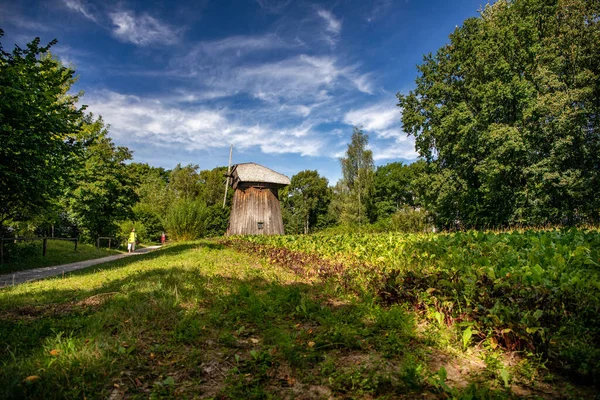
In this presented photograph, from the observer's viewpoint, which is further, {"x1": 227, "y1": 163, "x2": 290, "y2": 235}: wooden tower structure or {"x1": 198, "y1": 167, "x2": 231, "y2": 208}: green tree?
{"x1": 198, "y1": 167, "x2": 231, "y2": 208}: green tree

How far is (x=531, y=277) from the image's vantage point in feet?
11.5

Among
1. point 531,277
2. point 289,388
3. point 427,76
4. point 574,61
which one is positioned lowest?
point 289,388

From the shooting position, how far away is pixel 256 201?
28672 millimetres

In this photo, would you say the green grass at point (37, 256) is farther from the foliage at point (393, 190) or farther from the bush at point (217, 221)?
the foliage at point (393, 190)

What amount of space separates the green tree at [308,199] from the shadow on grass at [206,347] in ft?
173

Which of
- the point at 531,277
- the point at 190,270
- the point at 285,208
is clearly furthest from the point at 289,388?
the point at 285,208

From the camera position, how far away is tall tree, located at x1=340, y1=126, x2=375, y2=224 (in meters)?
46.3

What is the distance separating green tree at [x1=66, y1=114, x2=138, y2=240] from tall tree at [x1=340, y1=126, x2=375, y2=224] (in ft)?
99.1

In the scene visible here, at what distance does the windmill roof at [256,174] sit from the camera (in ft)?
94.0

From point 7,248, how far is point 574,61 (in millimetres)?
37192

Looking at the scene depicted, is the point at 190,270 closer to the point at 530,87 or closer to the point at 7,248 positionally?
the point at 7,248

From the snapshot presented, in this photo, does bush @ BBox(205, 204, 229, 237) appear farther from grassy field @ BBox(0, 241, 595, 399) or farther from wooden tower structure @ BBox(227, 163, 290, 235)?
grassy field @ BBox(0, 241, 595, 399)

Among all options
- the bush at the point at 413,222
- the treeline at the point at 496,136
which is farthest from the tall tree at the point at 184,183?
the bush at the point at 413,222

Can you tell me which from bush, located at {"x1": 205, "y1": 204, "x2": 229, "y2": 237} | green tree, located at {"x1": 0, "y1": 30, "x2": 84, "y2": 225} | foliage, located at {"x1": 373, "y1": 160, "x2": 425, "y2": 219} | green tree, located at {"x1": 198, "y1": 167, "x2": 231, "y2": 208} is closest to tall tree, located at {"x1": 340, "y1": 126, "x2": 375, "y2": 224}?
foliage, located at {"x1": 373, "y1": 160, "x2": 425, "y2": 219}
